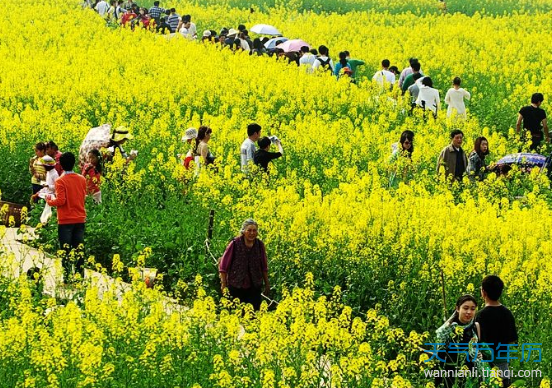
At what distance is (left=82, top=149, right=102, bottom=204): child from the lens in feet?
54.7

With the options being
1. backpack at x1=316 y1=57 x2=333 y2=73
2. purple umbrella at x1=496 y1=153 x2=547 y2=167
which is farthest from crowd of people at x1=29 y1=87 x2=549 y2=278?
backpack at x1=316 y1=57 x2=333 y2=73

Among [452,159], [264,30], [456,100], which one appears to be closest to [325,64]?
[456,100]

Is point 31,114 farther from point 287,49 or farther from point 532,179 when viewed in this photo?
point 287,49

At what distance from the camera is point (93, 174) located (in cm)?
1683

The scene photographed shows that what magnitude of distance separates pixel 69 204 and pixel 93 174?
236 centimetres

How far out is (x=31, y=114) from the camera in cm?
2172

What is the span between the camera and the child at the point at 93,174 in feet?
54.7

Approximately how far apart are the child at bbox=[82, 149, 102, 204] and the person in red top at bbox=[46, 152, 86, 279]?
205 centimetres

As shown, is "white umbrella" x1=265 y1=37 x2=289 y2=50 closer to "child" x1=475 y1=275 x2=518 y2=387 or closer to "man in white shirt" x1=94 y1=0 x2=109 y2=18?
"man in white shirt" x1=94 y1=0 x2=109 y2=18

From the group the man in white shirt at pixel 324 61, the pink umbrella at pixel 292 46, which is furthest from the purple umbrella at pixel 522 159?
the pink umbrella at pixel 292 46

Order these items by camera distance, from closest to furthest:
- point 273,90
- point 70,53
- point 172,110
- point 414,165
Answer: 1. point 414,165
2. point 172,110
3. point 273,90
4. point 70,53

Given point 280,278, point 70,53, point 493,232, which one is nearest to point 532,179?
point 493,232

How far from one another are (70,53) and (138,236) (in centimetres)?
1692

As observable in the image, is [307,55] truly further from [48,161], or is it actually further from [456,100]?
[48,161]
